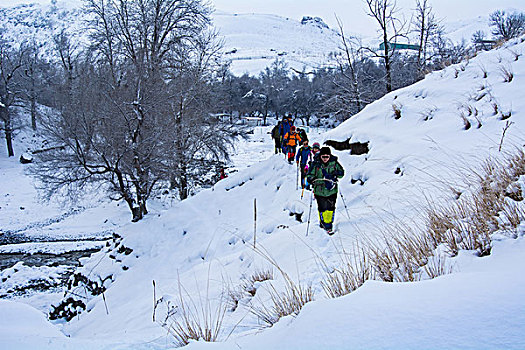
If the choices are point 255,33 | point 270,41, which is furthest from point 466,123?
point 255,33

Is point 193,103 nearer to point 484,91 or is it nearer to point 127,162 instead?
point 127,162

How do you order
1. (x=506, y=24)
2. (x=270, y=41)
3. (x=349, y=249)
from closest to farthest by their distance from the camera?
(x=349, y=249), (x=506, y=24), (x=270, y=41)

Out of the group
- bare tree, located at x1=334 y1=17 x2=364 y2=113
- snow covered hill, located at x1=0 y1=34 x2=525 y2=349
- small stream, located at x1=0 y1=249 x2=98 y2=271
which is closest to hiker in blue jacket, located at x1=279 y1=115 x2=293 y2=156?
snow covered hill, located at x1=0 y1=34 x2=525 y2=349

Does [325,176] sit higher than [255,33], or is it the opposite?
[255,33]

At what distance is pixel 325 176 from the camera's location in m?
5.51

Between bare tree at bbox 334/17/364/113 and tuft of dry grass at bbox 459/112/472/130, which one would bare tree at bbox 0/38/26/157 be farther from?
tuft of dry grass at bbox 459/112/472/130

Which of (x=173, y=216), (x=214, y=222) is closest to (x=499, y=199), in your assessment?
(x=214, y=222)

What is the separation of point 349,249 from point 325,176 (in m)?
1.91

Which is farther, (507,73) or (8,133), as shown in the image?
(8,133)

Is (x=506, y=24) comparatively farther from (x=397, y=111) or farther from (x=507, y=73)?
(x=397, y=111)

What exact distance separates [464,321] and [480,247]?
111cm

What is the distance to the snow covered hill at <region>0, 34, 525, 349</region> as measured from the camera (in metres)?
1.35

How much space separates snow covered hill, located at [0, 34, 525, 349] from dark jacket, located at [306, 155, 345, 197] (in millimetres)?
629

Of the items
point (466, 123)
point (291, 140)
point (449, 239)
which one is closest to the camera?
point (449, 239)
